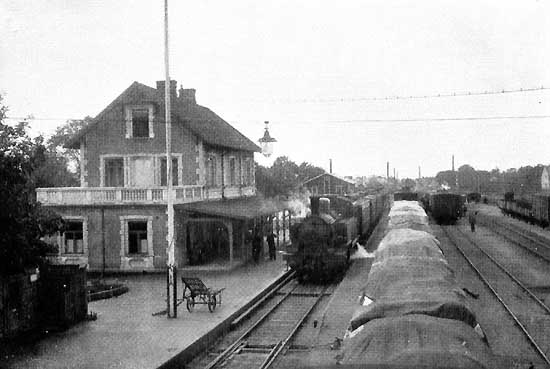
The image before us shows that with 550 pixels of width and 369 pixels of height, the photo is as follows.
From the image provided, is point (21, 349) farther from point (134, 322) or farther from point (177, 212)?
point (177, 212)

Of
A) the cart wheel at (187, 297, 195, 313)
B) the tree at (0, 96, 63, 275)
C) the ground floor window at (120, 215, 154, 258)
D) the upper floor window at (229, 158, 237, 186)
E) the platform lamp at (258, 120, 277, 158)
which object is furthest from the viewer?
the upper floor window at (229, 158, 237, 186)

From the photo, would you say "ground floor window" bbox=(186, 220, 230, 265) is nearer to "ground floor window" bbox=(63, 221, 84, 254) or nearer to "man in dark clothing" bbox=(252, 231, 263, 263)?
"man in dark clothing" bbox=(252, 231, 263, 263)

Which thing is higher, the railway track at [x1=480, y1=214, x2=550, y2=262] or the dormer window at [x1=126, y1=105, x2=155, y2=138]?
the dormer window at [x1=126, y1=105, x2=155, y2=138]

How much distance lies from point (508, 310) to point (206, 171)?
16390mm

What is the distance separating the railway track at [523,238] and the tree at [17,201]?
21435mm

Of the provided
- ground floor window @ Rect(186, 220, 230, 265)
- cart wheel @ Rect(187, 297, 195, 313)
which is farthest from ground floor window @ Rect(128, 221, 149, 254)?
cart wheel @ Rect(187, 297, 195, 313)

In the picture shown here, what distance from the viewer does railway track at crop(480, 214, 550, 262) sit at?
29.4 metres

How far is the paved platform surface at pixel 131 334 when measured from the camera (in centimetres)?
1195

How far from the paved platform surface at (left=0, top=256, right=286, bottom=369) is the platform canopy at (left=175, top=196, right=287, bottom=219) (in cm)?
400

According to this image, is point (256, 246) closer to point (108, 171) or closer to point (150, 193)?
point (150, 193)

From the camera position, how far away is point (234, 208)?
28156 mm

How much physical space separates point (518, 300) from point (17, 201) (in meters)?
14.0

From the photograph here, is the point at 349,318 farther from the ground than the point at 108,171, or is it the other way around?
the point at 108,171

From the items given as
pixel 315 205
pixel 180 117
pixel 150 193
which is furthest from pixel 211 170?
pixel 315 205
